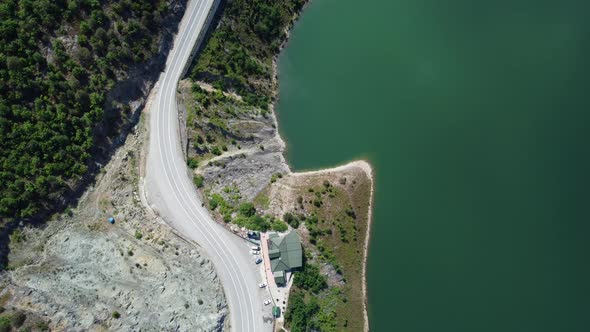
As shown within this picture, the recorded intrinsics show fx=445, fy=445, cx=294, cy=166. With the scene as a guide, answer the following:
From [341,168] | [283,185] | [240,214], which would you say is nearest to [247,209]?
[240,214]

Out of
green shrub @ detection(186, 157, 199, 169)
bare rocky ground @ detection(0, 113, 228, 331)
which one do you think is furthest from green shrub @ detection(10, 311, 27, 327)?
green shrub @ detection(186, 157, 199, 169)

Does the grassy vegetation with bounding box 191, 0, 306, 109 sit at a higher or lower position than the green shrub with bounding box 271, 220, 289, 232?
higher

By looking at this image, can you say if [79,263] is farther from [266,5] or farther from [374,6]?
[374,6]

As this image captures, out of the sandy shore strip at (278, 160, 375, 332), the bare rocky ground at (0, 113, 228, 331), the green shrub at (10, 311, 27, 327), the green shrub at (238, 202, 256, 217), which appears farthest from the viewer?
the sandy shore strip at (278, 160, 375, 332)

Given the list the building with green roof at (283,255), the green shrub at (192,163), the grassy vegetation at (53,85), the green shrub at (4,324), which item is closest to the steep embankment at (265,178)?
the green shrub at (192,163)

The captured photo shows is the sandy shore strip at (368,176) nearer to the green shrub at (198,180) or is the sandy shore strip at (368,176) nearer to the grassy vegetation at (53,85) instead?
the green shrub at (198,180)

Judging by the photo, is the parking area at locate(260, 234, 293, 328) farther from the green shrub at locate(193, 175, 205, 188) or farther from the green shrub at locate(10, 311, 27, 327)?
the green shrub at locate(10, 311, 27, 327)
